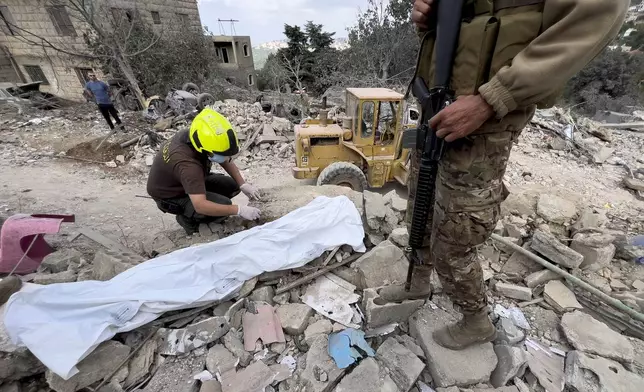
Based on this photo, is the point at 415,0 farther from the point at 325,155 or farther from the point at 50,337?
the point at 325,155

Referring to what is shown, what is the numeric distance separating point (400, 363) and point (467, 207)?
100 cm

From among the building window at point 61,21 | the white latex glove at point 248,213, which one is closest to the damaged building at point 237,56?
the building window at point 61,21

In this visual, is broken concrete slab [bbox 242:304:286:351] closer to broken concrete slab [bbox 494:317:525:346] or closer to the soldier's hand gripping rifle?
the soldier's hand gripping rifle

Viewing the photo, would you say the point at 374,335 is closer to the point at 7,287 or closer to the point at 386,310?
the point at 386,310

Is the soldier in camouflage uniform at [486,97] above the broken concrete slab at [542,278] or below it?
above

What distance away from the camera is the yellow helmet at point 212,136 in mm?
2410

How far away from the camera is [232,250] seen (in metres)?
2.22

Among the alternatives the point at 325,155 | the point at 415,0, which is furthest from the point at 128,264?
the point at 325,155

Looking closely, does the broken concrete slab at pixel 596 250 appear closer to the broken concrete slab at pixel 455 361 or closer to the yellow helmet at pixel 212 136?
the broken concrete slab at pixel 455 361

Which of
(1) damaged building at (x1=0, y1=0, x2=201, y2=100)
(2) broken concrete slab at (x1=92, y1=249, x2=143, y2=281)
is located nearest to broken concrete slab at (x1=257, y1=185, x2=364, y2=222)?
(2) broken concrete slab at (x1=92, y1=249, x2=143, y2=281)

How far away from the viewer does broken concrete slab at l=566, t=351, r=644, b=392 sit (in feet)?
4.70

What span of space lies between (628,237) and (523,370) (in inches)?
75.3

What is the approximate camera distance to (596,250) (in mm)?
2256

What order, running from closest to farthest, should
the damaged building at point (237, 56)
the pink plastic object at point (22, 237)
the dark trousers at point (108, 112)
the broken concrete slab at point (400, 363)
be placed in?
1. the broken concrete slab at point (400, 363)
2. the pink plastic object at point (22, 237)
3. the dark trousers at point (108, 112)
4. the damaged building at point (237, 56)
